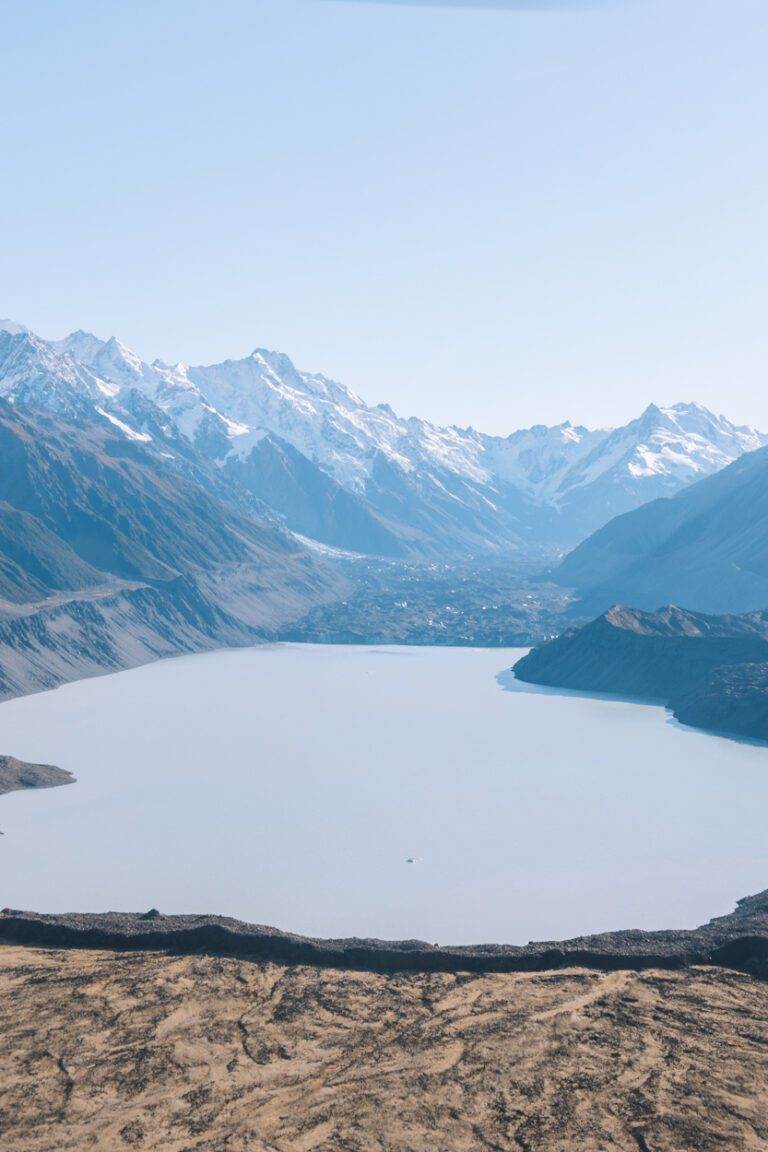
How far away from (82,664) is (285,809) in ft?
239

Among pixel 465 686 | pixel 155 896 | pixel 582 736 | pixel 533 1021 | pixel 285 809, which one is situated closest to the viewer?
Result: pixel 533 1021

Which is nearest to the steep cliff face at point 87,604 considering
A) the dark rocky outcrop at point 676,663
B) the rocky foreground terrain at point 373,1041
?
the dark rocky outcrop at point 676,663

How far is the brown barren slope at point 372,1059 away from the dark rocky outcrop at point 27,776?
130 ft

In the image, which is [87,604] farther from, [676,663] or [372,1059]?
[372,1059]

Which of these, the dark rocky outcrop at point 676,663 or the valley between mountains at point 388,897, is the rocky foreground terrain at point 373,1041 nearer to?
the valley between mountains at point 388,897

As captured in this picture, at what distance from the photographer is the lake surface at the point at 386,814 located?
56.8m

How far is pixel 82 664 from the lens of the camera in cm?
14138

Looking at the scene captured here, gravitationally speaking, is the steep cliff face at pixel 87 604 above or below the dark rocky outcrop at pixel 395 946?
above

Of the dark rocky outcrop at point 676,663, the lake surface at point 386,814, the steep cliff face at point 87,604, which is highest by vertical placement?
the steep cliff face at point 87,604

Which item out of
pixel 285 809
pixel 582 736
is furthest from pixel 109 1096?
pixel 582 736

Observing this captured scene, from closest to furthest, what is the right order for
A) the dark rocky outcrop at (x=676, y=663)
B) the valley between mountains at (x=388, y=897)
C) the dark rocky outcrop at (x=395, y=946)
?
the valley between mountains at (x=388, y=897) → the dark rocky outcrop at (x=395, y=946) → the dark rocky outcrop at (x=676, y=663)

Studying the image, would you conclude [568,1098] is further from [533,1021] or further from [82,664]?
[82,664]

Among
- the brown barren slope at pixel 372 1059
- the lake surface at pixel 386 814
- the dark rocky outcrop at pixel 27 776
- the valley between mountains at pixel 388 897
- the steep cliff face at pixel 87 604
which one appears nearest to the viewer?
the brown barren slope at pixel 372 1059

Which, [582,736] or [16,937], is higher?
[582,736]
